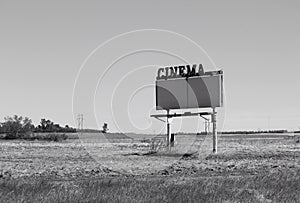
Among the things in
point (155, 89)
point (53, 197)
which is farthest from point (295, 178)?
point (155, 89)

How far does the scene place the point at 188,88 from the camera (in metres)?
47.7

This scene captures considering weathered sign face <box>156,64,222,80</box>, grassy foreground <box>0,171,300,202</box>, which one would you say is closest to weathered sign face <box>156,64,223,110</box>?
weathered sign face <box>156,64,222,80</box>

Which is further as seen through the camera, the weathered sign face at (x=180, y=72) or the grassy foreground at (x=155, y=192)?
the weathered sign face at (x=180, y=72)

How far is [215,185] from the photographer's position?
17.0 metres

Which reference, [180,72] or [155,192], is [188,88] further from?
[155,192]

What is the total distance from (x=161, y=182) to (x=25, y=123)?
133803mm

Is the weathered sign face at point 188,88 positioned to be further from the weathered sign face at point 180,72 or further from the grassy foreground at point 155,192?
the grassy foreground at point 155,192

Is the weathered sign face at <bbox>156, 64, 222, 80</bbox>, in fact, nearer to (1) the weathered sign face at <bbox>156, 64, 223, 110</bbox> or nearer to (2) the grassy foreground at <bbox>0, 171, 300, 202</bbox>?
(1) the weathered sign face at <bbox>156, 64, 223, 110</bbox>

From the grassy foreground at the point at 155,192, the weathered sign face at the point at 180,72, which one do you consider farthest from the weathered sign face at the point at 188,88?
the grassy foreground at the point at 155,192

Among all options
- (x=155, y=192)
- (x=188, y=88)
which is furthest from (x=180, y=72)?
(x=155, y=192)

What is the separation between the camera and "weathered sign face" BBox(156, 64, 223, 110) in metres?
46.3

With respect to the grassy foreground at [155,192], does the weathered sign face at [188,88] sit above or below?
above

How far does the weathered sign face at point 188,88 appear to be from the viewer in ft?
152

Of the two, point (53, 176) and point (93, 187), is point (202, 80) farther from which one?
point (93, 187)
